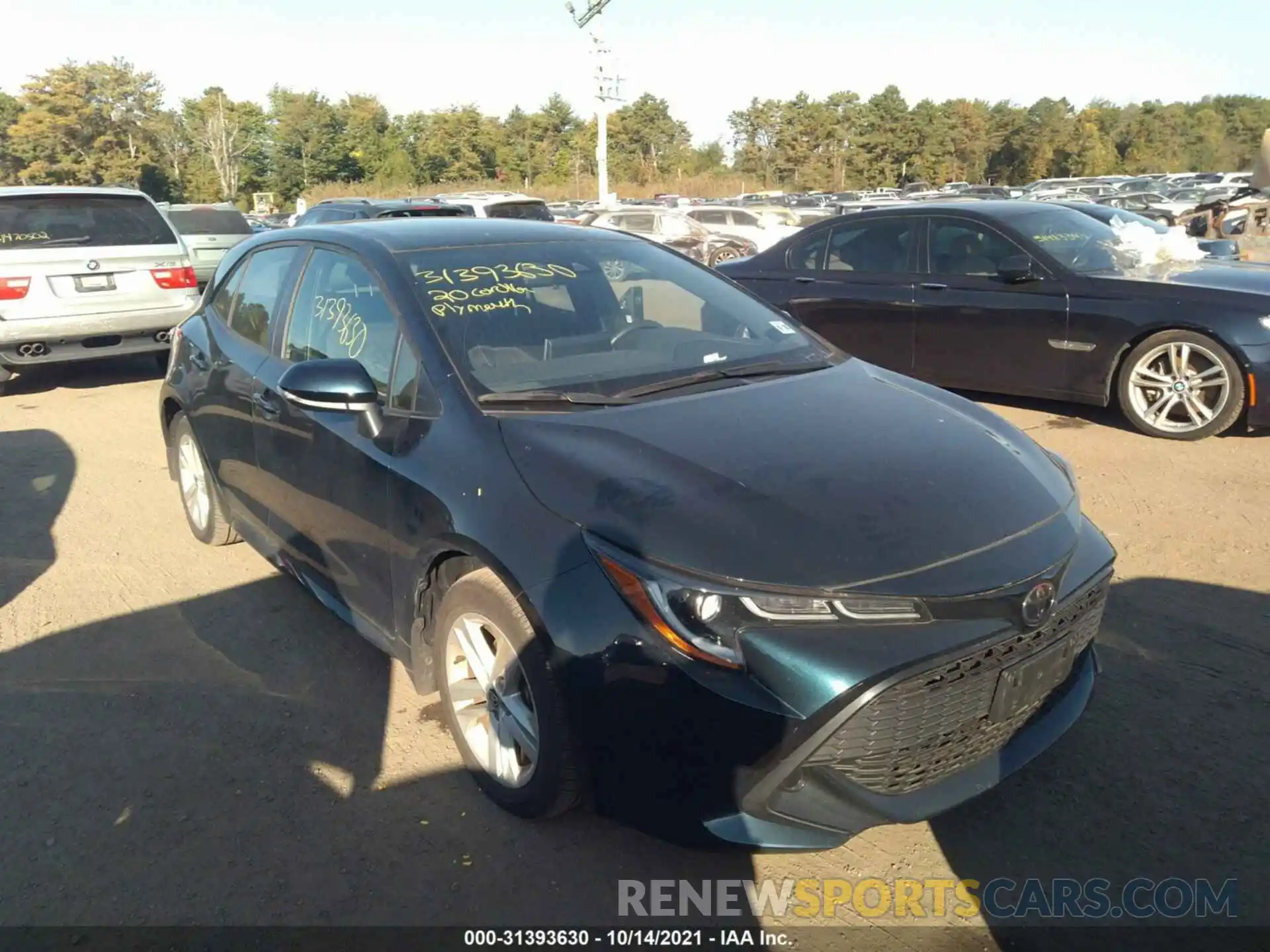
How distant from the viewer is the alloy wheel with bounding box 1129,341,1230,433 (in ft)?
20.8

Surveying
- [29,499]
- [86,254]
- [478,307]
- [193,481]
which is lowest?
[29,499]

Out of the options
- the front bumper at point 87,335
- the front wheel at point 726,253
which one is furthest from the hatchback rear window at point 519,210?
the front bumper at point 87,335

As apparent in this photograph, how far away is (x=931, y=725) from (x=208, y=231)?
624 inches

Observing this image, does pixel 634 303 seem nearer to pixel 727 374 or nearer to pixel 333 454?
pixel 727 374

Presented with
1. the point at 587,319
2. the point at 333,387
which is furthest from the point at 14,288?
the point at 587,319

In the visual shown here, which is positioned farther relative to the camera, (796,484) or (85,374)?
(85,374)

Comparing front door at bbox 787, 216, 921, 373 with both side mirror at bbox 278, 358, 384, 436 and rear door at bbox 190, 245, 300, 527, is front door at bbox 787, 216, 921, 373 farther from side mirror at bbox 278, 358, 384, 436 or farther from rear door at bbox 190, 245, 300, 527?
side mirror at bbox 278, 358, 384, 436

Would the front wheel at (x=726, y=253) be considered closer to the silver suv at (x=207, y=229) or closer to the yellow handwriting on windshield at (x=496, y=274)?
the silver suv at (x=207, y=229)

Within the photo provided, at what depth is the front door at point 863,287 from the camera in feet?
25.0

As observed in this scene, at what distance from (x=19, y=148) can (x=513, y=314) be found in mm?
77969

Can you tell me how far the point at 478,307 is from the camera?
3.38 metres

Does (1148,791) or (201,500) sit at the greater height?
(201,500)

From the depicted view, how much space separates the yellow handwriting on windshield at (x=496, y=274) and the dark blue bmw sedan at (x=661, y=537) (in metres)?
0.02

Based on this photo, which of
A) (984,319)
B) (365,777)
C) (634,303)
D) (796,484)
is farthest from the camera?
(984,319)
